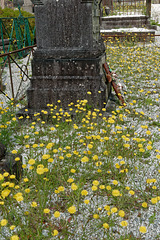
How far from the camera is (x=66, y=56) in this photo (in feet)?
15.1

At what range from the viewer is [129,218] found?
2.32m

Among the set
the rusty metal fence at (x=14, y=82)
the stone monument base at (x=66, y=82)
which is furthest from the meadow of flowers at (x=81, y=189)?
the rusty metal fence at (x=14, y=82)

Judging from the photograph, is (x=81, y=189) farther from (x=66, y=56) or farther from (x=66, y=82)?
(x=66, y=56)

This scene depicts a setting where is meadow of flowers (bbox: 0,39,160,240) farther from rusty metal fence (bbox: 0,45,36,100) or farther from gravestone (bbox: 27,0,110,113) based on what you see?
rusty metal fence (bbox: 0,45,36,100)

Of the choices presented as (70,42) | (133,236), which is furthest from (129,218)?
(70,42)

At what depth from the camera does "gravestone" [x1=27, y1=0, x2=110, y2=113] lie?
4.44 m

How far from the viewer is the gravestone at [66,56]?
4.44 meters

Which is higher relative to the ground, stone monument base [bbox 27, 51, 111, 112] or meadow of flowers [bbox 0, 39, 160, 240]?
stone monument base [bbox 27, 51, 111, 112]

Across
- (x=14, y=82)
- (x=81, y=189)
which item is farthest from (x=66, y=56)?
(x=14, y=82)

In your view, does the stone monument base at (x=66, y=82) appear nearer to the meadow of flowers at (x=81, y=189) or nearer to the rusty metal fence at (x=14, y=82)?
the meadow of flowers at (x=81, y=189)

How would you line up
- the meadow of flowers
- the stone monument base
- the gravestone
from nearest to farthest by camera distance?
the meadow of flowers
the gravestone
the stone monument base

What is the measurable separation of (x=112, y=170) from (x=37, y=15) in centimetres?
323

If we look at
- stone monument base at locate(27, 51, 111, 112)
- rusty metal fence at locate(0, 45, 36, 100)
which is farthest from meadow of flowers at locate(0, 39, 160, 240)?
rusty metal fence at locate(0, 45, 36, 100)

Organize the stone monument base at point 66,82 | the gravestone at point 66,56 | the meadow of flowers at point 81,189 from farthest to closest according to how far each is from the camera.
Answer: the stone monument base at point 66,82, the gravestone at point 66,56, the meadow of flowers at point 81,189
